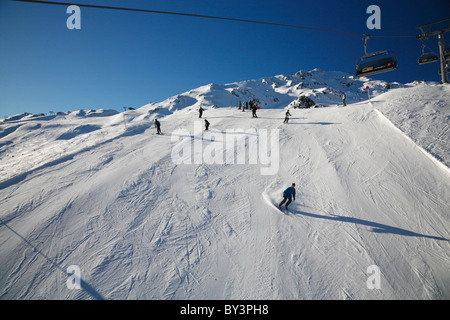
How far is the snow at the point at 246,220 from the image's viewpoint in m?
4.96

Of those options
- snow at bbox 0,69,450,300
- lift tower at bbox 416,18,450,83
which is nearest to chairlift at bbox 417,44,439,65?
lift tower at bbox 416,18,450,83

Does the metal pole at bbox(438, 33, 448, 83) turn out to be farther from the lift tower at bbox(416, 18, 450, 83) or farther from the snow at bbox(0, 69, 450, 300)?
the snow at bbox(0, 69, 450, 300)

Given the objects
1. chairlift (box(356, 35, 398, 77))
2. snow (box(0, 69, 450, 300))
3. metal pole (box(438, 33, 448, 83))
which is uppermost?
metal pole (box(438, 33, 448, 83))

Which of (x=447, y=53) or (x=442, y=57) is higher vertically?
(x=447, y=53)

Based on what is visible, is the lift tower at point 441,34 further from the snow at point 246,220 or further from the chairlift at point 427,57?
the snow at point 246,220

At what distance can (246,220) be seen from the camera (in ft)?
22.6

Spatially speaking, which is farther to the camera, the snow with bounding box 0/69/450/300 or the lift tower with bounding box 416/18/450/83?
the lift tower with bounding box 416/18/450/83

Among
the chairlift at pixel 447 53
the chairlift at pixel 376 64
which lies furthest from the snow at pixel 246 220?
the chairlift at pixel 447 53

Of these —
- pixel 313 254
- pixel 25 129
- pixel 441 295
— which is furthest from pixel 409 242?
pixel 25 129

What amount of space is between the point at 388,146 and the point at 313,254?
351 inches

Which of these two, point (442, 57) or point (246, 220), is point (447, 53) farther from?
point (246, 220)

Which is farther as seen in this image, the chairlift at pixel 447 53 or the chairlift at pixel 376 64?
the chairlift at pixel 447 53

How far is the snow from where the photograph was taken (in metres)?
4.96

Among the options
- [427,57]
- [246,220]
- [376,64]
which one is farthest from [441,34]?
[246,220]
